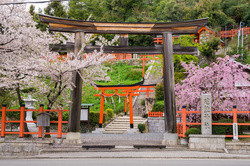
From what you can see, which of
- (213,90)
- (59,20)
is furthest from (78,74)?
(213,90)

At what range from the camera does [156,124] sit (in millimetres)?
22969

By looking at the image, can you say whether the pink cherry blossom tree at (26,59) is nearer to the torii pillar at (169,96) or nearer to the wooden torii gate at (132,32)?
the wooden torii gate at (132,32)

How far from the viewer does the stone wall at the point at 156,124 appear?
22.8 meters

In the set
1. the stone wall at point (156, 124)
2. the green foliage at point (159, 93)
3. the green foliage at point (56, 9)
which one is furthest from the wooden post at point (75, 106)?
the green foliage at point (56, 9)

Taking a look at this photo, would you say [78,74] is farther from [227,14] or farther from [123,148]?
[227,14]

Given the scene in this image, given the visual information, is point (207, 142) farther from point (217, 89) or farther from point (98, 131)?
point (98, 131)

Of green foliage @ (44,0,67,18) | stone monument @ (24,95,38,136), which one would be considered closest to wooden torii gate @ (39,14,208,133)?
stone monument @ (24,95,38,136)

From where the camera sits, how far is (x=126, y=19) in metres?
48.0

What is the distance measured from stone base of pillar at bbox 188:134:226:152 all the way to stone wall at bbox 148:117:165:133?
10.9 m

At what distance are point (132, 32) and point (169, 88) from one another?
341 centimetres

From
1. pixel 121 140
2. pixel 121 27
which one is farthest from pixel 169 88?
pixel 121 140

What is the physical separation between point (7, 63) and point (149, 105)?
56.5 feet

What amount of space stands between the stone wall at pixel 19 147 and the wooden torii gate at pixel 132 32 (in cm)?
166

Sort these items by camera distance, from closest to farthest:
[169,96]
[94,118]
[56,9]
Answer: [169,96], [94,118], [56,9]
